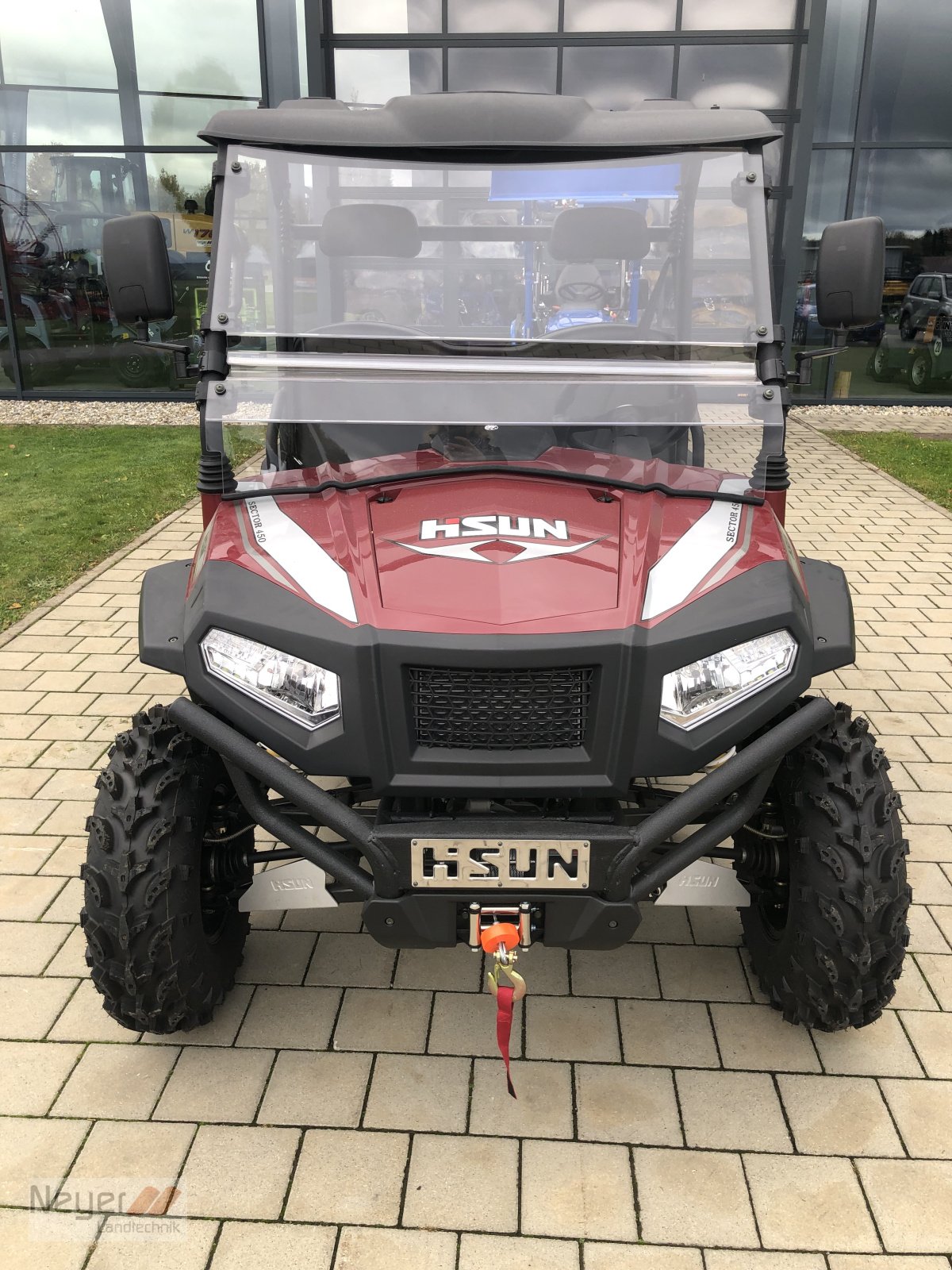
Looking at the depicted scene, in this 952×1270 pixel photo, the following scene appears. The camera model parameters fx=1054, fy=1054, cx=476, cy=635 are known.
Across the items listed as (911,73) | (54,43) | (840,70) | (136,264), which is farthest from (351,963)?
(911,73)

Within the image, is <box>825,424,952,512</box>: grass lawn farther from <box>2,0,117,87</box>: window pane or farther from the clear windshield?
<box>2,0,117,87</box>: window pane

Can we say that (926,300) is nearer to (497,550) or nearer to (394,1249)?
(497,550)

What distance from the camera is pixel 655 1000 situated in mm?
2861

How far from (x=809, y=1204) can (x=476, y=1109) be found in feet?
2.50

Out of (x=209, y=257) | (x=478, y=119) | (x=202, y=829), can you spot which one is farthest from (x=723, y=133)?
(x=202, y=829)

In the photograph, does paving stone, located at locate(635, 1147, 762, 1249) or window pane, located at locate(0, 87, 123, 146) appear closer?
paving stone, located at locate(635, 1147, 762, 1249)

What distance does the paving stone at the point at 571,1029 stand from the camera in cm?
267

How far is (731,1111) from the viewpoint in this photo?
8.20 feet

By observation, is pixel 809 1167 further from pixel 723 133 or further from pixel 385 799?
pixel 723 133

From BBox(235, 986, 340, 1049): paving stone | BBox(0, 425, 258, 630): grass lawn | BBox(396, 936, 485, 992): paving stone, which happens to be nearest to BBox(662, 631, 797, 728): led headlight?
BBox(396, 936, 485, 992): paving stone

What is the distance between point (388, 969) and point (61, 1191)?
98 centimetres

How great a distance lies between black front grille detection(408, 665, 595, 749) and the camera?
7.11 feet

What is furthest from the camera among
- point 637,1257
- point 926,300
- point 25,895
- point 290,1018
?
point 926,300

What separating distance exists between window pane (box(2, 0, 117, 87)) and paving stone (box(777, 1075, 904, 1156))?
12638mm
